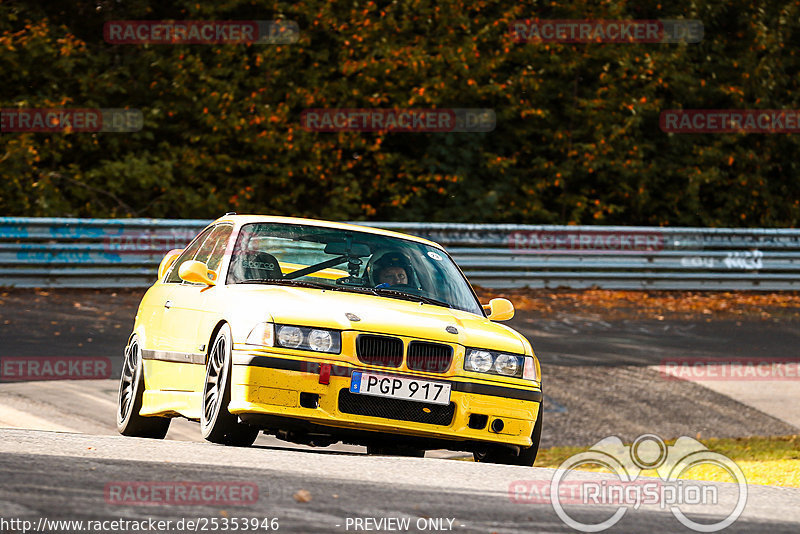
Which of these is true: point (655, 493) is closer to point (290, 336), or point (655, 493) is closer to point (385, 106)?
point (290, 336)

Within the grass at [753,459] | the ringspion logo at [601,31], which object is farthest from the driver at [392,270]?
the ringspion logo at [601,31]

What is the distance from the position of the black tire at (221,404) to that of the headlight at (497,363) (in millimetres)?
1280

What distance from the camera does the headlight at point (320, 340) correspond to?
6.98m

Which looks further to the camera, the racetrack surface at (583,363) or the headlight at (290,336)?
the racetrack surface at (583,363)

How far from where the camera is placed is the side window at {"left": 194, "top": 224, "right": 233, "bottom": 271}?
8.30 meters

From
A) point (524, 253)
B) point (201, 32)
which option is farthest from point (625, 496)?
point (201, 32)

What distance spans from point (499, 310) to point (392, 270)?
0.76 meters

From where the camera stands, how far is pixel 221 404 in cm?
709

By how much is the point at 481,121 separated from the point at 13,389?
13608 mm

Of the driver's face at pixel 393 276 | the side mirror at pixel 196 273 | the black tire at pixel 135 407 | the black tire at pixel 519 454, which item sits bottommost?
the black tire at pixel 135 407

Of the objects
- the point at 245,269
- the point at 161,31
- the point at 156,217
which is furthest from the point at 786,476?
the point at 161,31

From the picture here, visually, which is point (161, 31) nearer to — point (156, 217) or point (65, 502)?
point (156, 217)

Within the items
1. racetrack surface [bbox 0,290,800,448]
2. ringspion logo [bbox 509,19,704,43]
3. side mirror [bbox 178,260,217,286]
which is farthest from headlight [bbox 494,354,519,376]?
ringspion logo [bbox 509,19,704,43]

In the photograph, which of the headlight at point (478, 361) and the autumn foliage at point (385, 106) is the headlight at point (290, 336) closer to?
the headlight at point (478, 361)
